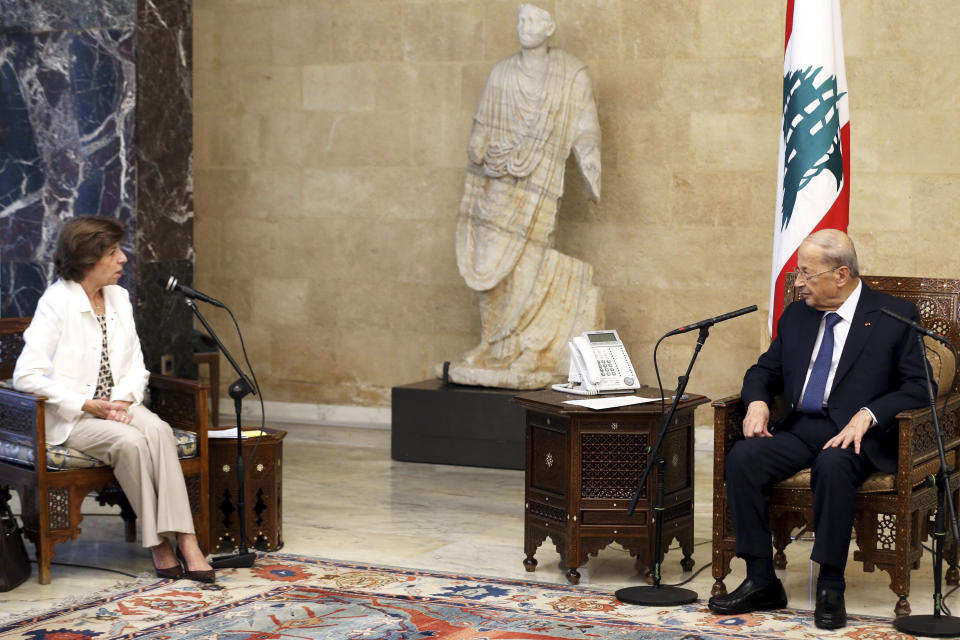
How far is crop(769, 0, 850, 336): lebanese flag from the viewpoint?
6234 millimetres

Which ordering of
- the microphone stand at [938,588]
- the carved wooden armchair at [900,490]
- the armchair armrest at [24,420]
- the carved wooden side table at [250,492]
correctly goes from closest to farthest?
1. the microphone stand at [938,588]
2. the carved wooden armchair at [900,490]
3. the armchair armrest at [24,420]
4. the carved wooden side table at [250,492]

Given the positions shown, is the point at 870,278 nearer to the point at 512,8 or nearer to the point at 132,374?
the point at 132,374

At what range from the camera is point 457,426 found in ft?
26.9

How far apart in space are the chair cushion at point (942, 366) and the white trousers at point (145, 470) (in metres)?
3.04

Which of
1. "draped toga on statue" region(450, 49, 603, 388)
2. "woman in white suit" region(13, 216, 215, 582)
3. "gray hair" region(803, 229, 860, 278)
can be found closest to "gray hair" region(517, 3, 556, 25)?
"draped toga on statue" region(450, 49, 603, 388)

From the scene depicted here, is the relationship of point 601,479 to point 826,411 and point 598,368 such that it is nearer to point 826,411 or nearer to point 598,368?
point 598,368

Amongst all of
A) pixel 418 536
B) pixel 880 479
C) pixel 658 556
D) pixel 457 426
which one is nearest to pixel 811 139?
pixel 880 479

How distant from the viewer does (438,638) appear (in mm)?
4539

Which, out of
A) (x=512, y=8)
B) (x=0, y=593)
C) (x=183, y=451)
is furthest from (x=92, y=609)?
(x=512, y=8)

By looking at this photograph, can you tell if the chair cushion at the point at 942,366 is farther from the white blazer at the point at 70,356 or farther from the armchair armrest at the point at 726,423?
→ the white blazer at the point at 70,356

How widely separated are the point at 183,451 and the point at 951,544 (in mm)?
3190

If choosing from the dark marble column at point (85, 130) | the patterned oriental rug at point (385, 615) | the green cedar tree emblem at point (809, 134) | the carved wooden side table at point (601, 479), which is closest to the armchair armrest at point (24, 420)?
the patterned oriental rug at point (385, 615)

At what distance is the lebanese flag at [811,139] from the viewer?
20.5 ft

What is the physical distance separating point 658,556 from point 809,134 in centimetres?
230
